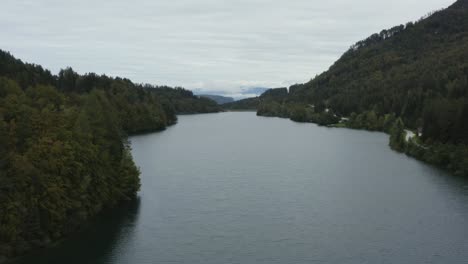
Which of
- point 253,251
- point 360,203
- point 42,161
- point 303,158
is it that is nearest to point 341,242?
point 253,251

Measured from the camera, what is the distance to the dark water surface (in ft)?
91.8

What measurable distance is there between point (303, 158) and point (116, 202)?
32.6 m

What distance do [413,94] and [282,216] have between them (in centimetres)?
7429

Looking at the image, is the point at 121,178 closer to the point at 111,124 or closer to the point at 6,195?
the point at 111,124

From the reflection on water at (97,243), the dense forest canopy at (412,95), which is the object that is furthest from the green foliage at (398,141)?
the reflection on water at (97,243)

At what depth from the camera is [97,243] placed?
96.2 feet

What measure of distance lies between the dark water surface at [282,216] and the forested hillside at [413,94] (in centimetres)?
526

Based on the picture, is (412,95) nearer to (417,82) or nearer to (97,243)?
(417,82)

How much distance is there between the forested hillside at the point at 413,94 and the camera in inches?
2286

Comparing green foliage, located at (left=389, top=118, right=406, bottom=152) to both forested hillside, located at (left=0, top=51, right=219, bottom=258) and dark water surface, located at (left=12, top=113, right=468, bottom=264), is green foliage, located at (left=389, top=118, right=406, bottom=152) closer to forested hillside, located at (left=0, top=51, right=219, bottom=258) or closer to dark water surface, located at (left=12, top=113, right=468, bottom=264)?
dark water surface, located at (left=12, top=113, right=468, bottom=264)

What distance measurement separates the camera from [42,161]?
28578 millimetres

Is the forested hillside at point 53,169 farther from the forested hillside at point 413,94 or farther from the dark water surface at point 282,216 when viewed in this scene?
the forested hillside at point 413,94

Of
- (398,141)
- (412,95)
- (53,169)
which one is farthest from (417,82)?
(53,169)

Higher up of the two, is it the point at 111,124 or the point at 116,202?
the point at 111,124
